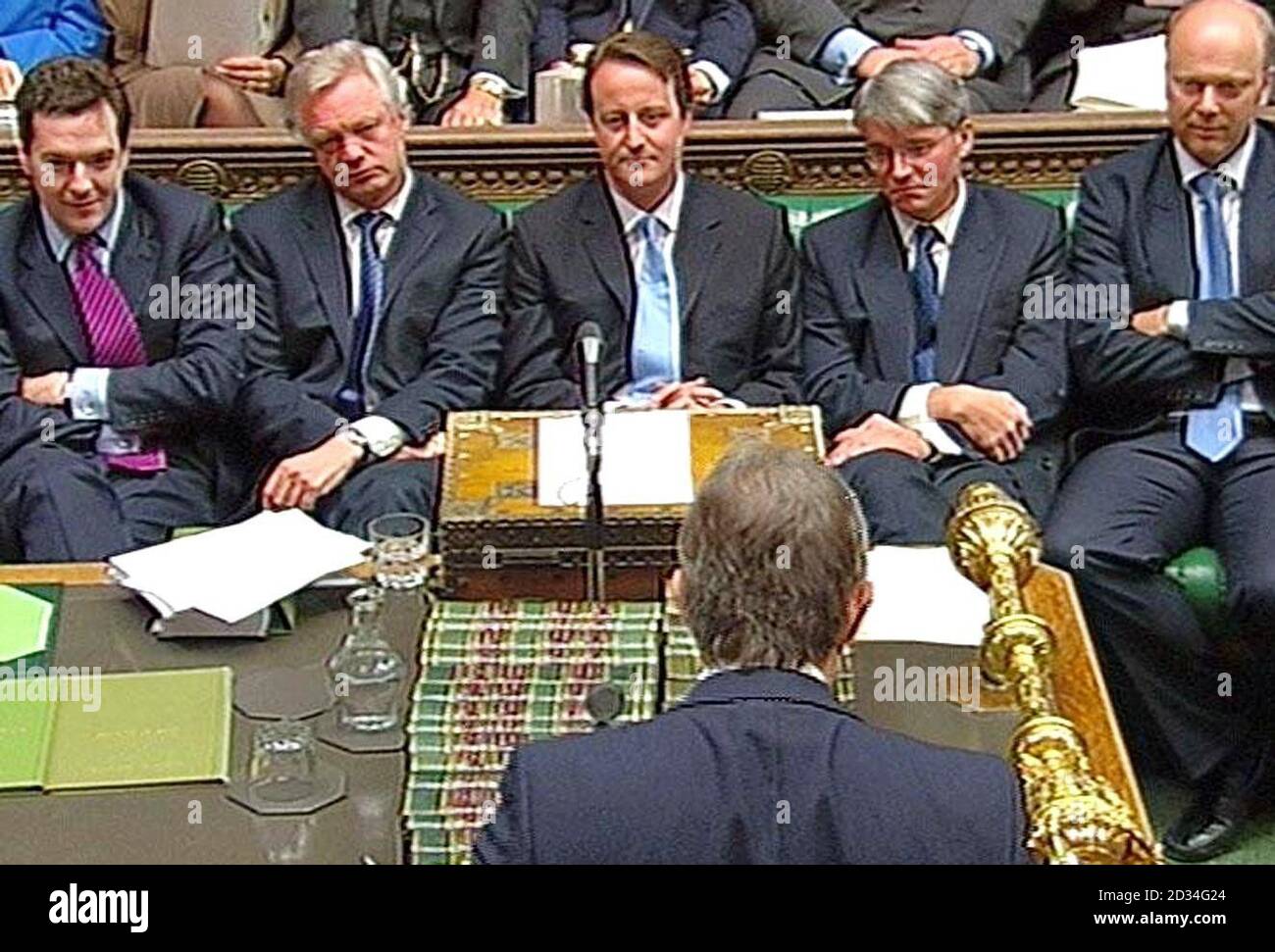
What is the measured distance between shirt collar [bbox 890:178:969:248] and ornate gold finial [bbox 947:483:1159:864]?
112 cm

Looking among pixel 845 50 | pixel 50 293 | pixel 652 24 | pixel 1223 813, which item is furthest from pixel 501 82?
pixel 1223 813

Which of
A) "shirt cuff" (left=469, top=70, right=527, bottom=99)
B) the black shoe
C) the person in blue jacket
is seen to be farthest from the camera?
the person in blue jacket

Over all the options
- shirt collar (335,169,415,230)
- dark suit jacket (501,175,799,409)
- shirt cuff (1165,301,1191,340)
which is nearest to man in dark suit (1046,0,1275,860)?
shirt cuff (1165,301,1191,340)

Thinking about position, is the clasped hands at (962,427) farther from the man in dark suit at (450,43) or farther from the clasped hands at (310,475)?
the man in dark suit at (450,43)

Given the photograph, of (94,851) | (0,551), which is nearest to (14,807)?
(94,851)

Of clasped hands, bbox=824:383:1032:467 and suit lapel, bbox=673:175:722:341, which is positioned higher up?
suit lapel, bbox=673:175:722:341

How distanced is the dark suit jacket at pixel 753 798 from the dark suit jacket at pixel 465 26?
118 inches

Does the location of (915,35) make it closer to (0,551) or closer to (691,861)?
(0,551)

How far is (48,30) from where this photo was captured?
514 cm

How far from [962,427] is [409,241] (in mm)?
998

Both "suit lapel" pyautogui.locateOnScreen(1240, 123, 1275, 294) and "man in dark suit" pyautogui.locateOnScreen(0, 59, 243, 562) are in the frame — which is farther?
"suit lapel" pyautogui.locateOnScreen(1240, 123, 1275, 294)

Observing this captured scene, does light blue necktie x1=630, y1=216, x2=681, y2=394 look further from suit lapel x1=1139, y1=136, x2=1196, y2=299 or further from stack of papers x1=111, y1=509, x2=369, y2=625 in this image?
stack of papers x1=111, y1=509, x2=369, y2=625

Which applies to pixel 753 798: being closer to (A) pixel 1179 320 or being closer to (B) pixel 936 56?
(A) pixel 1179 320

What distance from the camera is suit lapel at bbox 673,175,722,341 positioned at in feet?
13.6
